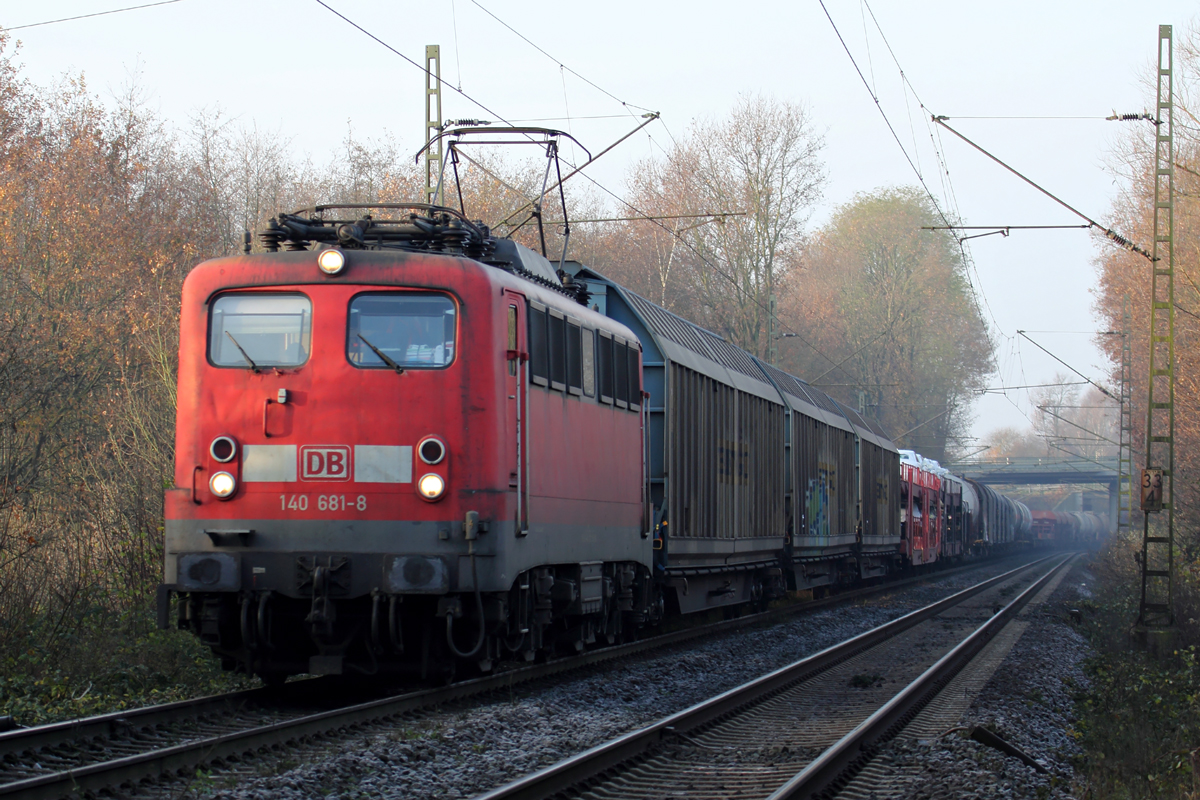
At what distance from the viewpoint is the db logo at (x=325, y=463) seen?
25.7ft

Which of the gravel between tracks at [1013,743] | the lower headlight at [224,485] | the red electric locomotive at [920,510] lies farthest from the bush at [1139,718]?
the red electric locomotive at [920,510]

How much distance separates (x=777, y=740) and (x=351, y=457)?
3310 mm

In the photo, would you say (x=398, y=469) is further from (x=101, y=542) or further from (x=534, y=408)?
(x=101, y=542)

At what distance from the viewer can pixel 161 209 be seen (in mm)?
32750

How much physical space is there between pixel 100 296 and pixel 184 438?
1536 cm

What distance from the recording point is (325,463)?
784 cm

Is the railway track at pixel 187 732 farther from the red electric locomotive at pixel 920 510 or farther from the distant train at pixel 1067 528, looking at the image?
the distant train at pixel 1067 528

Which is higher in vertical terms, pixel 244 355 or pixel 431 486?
pixel 244 355

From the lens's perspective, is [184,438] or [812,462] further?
[812,462]

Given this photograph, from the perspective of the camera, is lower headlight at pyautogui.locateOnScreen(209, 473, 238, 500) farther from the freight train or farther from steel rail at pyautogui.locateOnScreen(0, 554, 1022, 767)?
steel rail at pyautogui.locateOnScreen(0, 554, 1022, 767)

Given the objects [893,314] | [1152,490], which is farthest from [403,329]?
[893,314]

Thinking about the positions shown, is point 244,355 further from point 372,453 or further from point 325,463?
point 372,453

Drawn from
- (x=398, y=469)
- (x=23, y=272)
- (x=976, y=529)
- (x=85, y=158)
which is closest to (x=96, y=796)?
(x=398, y=469)

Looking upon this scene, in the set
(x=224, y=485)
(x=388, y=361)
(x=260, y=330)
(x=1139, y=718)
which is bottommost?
(x=1139, y=718)
